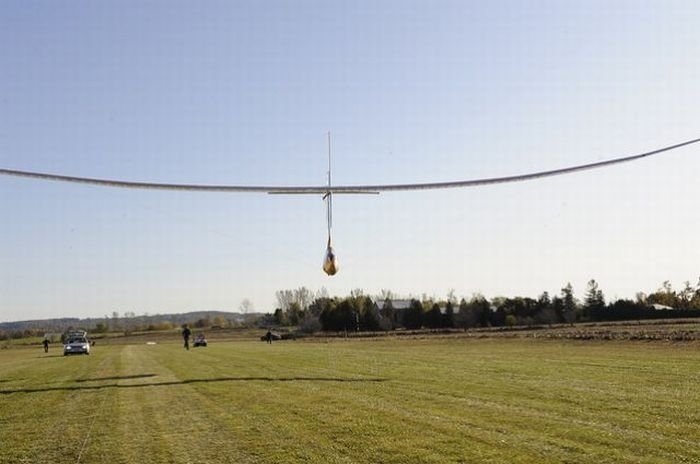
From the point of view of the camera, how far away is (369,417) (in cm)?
1514

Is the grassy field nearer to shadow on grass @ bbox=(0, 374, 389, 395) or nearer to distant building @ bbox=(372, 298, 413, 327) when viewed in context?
shadow on grass @ bbox=(0, 374, 389, 395)

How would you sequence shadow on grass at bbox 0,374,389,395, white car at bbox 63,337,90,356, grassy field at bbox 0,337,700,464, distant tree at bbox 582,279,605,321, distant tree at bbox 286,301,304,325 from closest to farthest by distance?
grassy field at bbox 0,337,700,464 → shadow on grass at bbox 0,374,389,395 → white car at bbox 63,337,90,356 → distant tree at bbox 582,279,605,321 → distant tree at bbox 286,301,304,325

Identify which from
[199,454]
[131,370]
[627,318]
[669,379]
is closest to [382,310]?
[627,318]

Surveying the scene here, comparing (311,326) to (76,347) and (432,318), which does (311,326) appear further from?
(76,347)

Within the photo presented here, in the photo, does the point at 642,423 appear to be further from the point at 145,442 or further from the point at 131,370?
the point at 131,370

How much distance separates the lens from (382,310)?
154 meters

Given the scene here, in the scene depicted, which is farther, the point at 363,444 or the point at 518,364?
the point at 518,364

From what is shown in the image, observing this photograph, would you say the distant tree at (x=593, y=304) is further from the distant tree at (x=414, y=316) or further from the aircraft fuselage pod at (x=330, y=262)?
the aircraft fuselage pod at (x=330, y=262)

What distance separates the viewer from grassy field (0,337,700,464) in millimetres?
11609

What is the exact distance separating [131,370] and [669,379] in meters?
22.4

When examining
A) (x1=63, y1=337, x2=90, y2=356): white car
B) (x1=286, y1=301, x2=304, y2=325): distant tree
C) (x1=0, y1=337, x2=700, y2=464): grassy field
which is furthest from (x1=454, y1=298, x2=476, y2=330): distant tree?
(x1=0, y1=337, x2=700, y2=464): grassy field

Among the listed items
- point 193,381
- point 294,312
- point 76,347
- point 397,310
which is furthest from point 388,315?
point 193,381

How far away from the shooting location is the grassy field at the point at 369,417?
11.6 m

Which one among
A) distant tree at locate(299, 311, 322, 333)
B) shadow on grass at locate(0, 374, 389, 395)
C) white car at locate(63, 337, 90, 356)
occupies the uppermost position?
distant tree at locate(299, 311, 322, 333)
